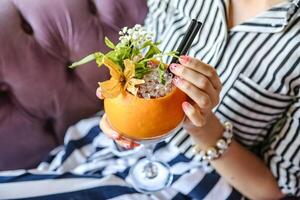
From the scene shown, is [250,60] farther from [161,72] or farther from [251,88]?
[161,72]

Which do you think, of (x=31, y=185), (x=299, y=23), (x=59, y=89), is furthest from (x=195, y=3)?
(x=31, y=185)

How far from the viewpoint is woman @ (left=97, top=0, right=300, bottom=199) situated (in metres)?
0.78

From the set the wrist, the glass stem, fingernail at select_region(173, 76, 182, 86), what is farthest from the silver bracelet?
fingernail at select_region(173, 76, 182, 86)

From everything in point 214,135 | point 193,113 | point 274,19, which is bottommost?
point 214,135

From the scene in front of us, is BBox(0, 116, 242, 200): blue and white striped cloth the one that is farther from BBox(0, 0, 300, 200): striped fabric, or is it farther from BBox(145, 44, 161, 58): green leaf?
BBox(145, 44, 161, 58): green leaf

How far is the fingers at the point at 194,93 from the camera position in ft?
2.03

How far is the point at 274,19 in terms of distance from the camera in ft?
2.54

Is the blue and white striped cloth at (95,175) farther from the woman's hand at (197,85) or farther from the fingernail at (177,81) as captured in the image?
the fingernail at (177,81)

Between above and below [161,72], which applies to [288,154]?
below

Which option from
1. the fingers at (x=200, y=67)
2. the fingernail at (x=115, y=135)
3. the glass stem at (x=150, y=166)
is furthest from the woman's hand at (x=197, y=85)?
the glass stem at (x=150, y=166)

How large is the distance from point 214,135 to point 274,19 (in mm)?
229

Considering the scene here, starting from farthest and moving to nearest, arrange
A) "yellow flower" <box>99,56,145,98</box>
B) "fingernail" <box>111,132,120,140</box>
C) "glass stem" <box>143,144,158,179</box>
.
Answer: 1. "glass stem" <box>143,144,158,179</box>
2. "fingernail" <box>111,132,120,140</box>
3. "yellow flower" <box>99,56,145,98</box>

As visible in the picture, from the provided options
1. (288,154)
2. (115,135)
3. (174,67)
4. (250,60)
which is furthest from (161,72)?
(288,154)

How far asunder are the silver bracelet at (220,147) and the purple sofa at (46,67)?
269 mm
